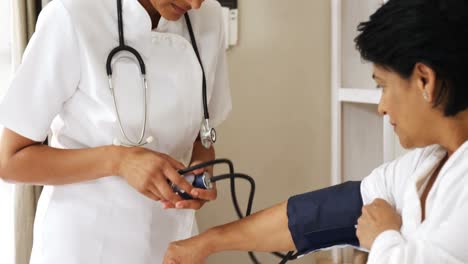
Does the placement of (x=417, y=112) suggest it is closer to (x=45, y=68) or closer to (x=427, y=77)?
(x=427, y=77)

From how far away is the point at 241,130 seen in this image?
1940 mm

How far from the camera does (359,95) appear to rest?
1.76 metres

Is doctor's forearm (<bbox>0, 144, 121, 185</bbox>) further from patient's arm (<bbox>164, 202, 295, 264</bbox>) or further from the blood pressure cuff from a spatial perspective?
the blood pressure cuff

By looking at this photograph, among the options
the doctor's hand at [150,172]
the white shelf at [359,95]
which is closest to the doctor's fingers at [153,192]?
the doctor's hand at [150,172]

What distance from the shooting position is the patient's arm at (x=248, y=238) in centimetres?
122

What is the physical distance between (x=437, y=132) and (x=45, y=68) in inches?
29.1

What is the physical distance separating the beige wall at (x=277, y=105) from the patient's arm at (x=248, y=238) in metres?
0.65

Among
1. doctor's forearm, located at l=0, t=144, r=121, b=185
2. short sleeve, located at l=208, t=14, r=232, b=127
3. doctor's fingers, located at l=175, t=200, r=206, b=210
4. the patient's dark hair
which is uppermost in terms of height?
the patient's dark hair

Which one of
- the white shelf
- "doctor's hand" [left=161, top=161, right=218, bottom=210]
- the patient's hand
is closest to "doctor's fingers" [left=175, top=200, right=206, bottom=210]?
"doctor's hand" [left=161, top=161, right=218, bottom=210]

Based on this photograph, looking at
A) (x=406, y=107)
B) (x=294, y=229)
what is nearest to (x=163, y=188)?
(x=294, y=229)

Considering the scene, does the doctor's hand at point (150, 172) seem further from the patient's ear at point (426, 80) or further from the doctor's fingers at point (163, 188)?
the patient's ear at point (426, 80)

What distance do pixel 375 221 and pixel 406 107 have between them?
22cm

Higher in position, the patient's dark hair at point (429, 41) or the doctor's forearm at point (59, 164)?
the patient's dark hair at point (429, 41)

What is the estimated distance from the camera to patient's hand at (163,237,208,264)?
1187mm
